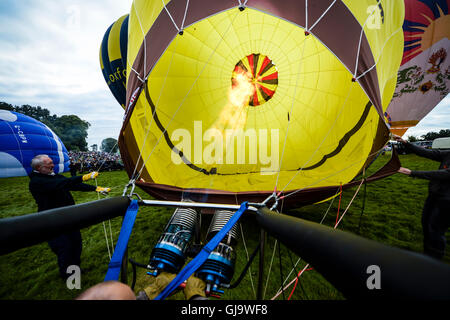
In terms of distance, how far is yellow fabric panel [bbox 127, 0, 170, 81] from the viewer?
7.52 ft

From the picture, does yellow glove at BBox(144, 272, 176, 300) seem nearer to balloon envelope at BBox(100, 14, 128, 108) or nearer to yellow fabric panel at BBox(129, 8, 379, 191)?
yellow fabric panel at BBox(129, 8, 379, 191)

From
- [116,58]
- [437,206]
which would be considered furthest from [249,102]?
[116,58]

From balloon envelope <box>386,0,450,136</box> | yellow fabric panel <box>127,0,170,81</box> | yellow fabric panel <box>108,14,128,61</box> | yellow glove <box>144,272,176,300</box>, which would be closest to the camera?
yellow glove <box>144,272,176,300</box>

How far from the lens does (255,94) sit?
3.54 meters

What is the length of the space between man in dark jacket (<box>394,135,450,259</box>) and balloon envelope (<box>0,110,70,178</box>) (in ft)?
40.5

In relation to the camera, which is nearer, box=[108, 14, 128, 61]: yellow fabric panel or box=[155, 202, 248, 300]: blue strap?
box=[155, 202, 248, 300]: blue strap

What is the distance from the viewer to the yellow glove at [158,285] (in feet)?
3.66

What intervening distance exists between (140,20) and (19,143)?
9.43 meters

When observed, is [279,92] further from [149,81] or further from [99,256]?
[99,256]

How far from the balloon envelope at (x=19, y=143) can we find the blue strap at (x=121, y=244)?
10.3 metres

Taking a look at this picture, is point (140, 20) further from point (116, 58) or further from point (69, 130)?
point (69, 130)

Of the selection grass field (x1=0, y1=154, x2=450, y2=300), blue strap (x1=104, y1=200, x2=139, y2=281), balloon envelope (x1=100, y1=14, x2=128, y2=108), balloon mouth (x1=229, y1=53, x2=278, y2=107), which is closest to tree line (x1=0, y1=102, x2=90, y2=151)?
balloon envelope (x1=100, y1=14, x2=128, y2=108)

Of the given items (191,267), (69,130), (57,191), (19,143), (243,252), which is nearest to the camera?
(191,267)
